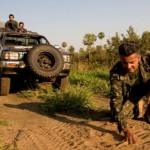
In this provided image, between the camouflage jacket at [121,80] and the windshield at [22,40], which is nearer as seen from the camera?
the camouflage jacket at [121,80]

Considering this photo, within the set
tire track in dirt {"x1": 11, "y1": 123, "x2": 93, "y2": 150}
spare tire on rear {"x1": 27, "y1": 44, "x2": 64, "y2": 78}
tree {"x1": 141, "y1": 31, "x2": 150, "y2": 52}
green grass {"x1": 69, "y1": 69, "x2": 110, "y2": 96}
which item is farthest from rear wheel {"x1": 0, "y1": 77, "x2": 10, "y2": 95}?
tree {"x1": 141, "y1": 31, "x2": 150, "y2": 52}

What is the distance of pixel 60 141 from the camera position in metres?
4.31

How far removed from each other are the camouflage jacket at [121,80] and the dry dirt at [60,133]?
44 cm

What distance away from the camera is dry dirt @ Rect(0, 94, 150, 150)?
4059 mm

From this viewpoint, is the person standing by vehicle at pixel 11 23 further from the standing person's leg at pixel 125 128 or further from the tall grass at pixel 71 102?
the standing person's leg at pixel 125 128

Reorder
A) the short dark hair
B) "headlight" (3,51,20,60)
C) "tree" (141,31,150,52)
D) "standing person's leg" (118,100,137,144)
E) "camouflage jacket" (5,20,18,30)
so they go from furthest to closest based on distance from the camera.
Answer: "tree" (141,31,150,52), "camouflage jacket" (5,20,18,30), "headlight" (3,51,20,60), "standing person's leg" (118,100,137,144), the short dark hair

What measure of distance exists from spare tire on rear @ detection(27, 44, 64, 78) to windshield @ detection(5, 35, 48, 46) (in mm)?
1209

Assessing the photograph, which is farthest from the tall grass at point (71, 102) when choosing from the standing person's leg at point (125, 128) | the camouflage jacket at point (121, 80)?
the standing person's leg at point (125, 128)

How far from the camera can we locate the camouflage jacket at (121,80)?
409 cm

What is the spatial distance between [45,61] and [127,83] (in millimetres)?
3622

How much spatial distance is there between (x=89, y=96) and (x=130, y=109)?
2.02m

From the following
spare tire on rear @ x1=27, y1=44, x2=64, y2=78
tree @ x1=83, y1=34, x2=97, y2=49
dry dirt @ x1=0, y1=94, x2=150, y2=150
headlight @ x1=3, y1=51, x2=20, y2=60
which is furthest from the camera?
tree @ x1=83, y1=34, x2=97, y2=49

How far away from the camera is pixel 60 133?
4660 millimetres

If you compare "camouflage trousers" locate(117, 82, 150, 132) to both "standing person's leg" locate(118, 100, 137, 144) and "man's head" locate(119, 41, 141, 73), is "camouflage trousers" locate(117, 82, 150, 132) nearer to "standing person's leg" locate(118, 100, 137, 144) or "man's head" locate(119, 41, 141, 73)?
"standing person's leg" locate(118, 100, 137, 144)
